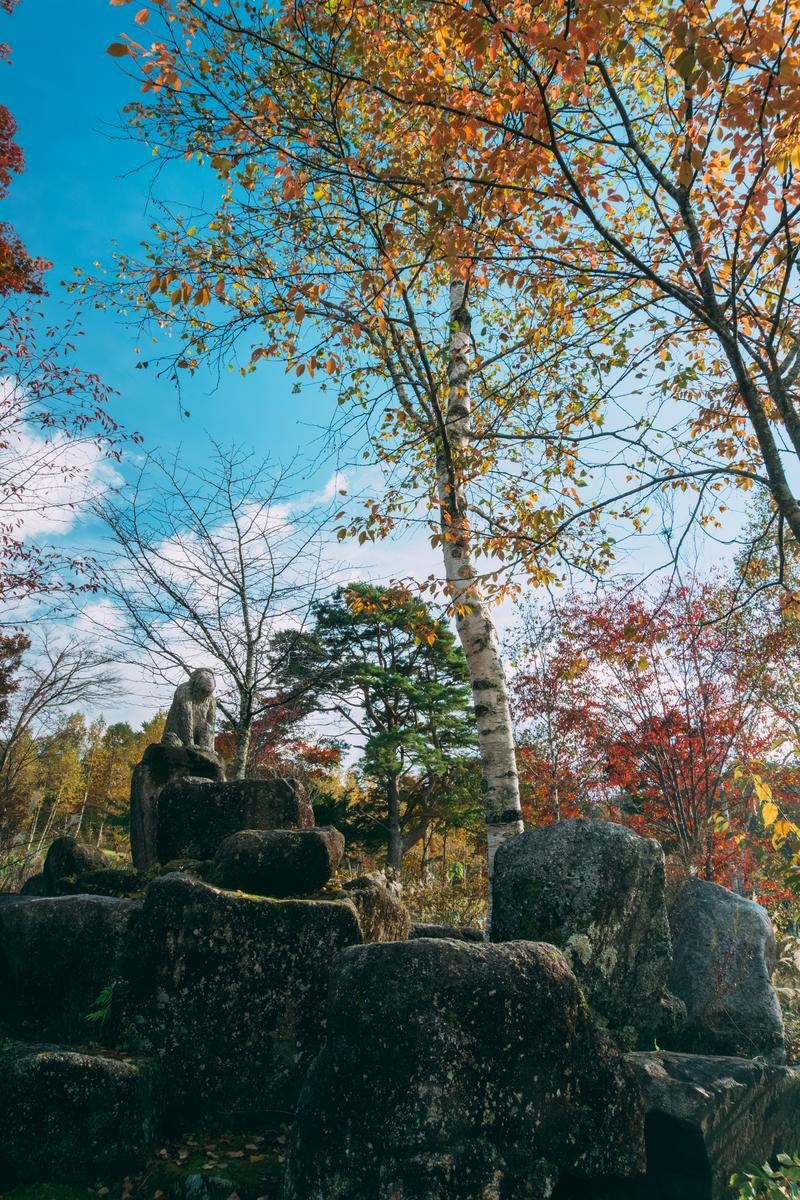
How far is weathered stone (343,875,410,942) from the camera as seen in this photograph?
533 centimetres

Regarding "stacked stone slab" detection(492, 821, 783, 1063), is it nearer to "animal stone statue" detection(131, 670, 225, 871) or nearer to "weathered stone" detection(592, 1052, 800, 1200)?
"weathered stone" detection(592, 1052, 800, 1200)

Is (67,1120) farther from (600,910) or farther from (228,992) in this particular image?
(600,910)

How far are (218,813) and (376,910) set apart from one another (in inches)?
103

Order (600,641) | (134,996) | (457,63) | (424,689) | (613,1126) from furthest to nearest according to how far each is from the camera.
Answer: (424,689) < (600,641) < (457,63) < (134,996) < (613,1126)

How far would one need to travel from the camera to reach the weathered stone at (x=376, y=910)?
17.5 feet

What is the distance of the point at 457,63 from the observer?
6.63 meters

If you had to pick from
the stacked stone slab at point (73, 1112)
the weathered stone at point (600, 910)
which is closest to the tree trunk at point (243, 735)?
the stacked stone slab at point (73, 1112)

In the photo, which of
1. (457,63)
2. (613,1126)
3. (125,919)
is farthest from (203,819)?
(457,63)

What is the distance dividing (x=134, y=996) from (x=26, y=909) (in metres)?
1.57

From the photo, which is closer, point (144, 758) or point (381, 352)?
point (381, 352)

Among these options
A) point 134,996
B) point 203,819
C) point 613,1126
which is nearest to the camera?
point 613,1126

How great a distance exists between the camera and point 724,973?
6.75 meters

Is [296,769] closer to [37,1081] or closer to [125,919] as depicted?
[125,919]

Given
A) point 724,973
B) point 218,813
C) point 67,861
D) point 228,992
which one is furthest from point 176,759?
point 724,973
